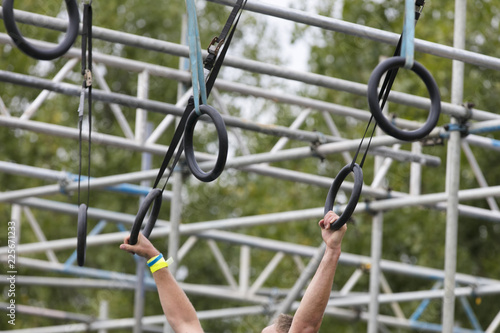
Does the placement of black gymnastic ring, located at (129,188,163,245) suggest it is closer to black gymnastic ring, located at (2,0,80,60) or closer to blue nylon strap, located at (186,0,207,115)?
blue nylon strap, located at (186,0,207,115)

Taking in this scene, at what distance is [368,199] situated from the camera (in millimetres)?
8398

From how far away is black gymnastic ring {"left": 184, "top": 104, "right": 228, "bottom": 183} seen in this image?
372cm

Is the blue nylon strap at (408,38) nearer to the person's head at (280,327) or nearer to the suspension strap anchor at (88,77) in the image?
the person's head at (280,327)

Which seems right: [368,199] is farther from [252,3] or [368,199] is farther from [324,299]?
[324,299]

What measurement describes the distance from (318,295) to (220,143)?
28.3 inches

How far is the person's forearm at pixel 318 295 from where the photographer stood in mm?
3783

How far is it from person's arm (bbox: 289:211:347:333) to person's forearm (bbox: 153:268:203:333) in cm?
60

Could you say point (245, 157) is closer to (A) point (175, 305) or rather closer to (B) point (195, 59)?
(A) point (175, 305)

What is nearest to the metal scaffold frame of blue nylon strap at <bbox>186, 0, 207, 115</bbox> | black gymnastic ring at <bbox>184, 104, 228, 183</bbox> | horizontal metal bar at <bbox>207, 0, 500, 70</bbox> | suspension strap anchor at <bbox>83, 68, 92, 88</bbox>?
horizontal metal bar at <bbox>207, 0, 500, 70</bbox>

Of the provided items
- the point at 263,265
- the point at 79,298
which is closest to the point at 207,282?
the point at 263,265

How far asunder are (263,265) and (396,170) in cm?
370

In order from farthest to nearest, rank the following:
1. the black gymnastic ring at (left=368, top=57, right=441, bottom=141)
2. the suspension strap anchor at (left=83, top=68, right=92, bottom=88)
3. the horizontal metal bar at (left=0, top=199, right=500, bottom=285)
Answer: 1. the horizontal metal bar at (left=0, top=199, right=500, bottom=285)
2. the suspension strap anchor at (left=83, top=68, right=92, bottom=88)
3. the black gymnastic ring at (left=368, top=57, right=441, bottom=141)

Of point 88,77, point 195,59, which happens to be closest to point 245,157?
point 88,77

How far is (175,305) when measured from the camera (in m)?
4.27
